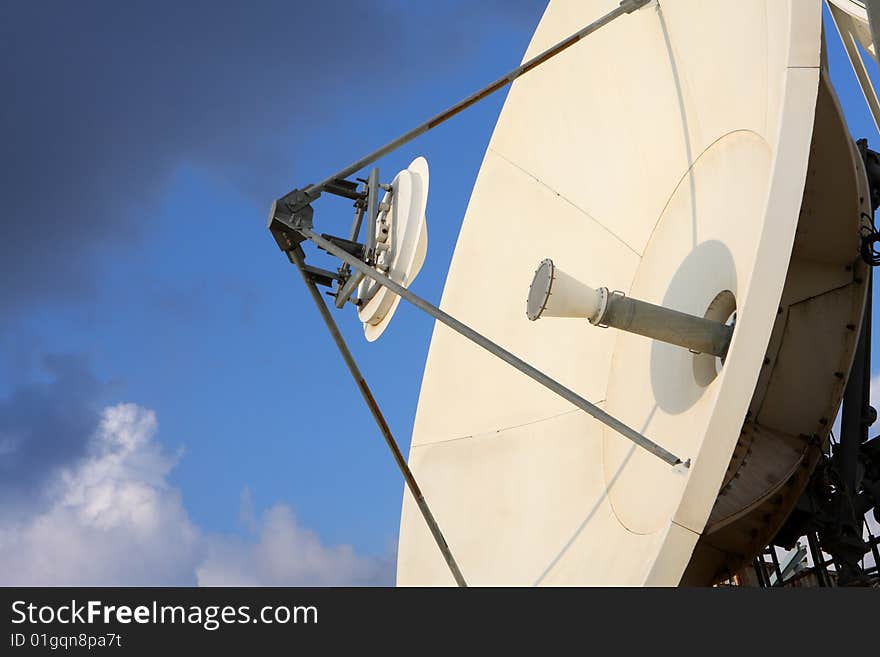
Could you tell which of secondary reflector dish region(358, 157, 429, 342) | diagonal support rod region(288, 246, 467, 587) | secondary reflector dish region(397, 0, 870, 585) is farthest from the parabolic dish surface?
secondary reflector dish region(358, 157, 429, 342)

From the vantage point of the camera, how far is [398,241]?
37.6 ft

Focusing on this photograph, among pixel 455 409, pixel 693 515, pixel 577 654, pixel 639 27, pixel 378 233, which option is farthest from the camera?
pixel 455 409

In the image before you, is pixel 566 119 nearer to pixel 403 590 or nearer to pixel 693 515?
pixel 693 515

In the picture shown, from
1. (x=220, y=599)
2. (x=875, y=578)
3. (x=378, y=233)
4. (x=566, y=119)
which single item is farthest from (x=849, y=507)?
(x=220, y=599)

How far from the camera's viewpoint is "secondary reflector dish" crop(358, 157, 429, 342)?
11.2 metres

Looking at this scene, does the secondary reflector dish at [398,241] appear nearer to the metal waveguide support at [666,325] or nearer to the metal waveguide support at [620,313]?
the metal waveguide support at [620,313]

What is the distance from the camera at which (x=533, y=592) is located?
254 inches

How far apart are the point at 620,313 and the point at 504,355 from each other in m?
1.11

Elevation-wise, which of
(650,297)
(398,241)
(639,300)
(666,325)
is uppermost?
(398,241)

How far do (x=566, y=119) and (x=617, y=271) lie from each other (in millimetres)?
2664
